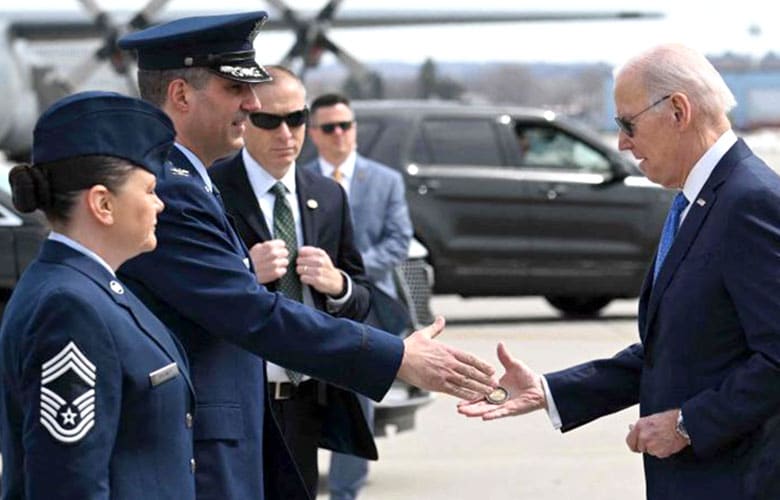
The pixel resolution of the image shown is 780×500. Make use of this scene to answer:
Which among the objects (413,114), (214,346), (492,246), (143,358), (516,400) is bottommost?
(492,246)

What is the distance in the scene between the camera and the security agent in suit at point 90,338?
2.97m

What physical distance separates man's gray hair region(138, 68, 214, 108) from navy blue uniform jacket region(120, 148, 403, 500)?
14 centimetres

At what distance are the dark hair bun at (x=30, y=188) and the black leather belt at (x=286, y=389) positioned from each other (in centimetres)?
191

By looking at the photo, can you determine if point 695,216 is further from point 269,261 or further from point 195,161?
point 269,261

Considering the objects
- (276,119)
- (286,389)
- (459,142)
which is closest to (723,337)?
(286,389)

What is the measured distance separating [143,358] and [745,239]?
133 centimetres

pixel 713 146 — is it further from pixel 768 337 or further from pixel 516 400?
pixel 516 400

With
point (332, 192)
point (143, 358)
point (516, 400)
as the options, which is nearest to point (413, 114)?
point (332, 192)

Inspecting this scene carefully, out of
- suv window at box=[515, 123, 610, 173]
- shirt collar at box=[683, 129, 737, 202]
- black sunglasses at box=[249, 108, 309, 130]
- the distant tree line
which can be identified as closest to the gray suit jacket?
black sunglasses at box=[249, 108, 309, 130]

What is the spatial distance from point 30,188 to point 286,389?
1976 mm

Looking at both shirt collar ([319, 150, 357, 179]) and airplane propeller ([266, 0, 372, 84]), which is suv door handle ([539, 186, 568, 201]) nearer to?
shirt collar ([319, 150, 357, 179])

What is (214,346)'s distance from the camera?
3.87 meters

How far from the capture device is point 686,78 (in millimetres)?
3740

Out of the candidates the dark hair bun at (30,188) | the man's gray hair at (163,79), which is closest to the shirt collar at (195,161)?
the man's gray hair at (163,79)
